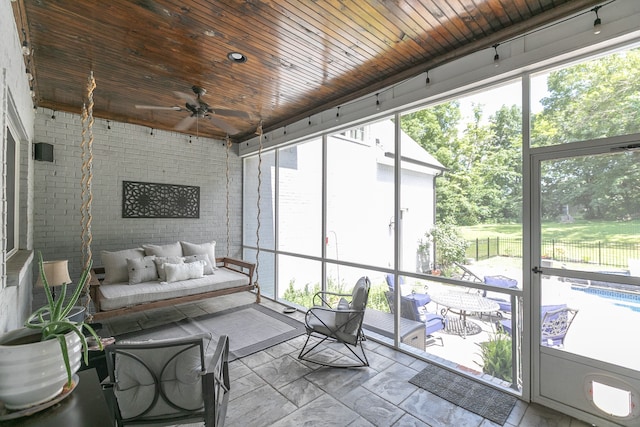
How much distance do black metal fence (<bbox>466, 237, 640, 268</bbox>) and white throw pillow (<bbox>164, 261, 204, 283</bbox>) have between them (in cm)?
350

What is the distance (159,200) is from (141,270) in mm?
Answer: 1489

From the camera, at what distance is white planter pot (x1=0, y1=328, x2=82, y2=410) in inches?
34.7

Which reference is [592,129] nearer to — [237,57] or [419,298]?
[419,298]

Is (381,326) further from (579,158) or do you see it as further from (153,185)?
(153,185)

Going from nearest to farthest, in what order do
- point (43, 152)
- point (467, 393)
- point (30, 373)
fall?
point (30, 373) → point (467, 393) → point (43, 152)

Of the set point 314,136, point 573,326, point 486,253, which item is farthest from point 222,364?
point 314,136

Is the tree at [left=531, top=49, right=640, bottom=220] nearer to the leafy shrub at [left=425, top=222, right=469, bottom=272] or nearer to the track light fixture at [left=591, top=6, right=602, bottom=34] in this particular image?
the track light fixture at [left=591, top=6, right=602, bottom=34]

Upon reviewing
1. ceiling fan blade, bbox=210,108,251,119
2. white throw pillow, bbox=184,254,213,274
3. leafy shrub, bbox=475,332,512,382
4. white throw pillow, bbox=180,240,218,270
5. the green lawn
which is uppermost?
ceiling fan blade, bbox=210,108,251,119

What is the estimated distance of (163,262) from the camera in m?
4.10

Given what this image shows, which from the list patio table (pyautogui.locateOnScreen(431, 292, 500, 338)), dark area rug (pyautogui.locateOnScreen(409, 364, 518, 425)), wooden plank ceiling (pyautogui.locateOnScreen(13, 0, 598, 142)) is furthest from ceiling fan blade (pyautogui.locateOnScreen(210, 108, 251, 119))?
dark area rug (pyautogui.locateOnScreen(409, 364, 518, 425))

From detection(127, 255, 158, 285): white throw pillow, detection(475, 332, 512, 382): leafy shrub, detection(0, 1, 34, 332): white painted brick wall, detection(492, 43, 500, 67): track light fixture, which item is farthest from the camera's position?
detection(127, 255, 158, 285): white throw pillow

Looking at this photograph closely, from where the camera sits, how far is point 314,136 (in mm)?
4363

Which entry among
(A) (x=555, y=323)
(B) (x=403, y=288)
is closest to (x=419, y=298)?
(B) (x=403, y=288)

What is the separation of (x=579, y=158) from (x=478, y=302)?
142 centimetres
